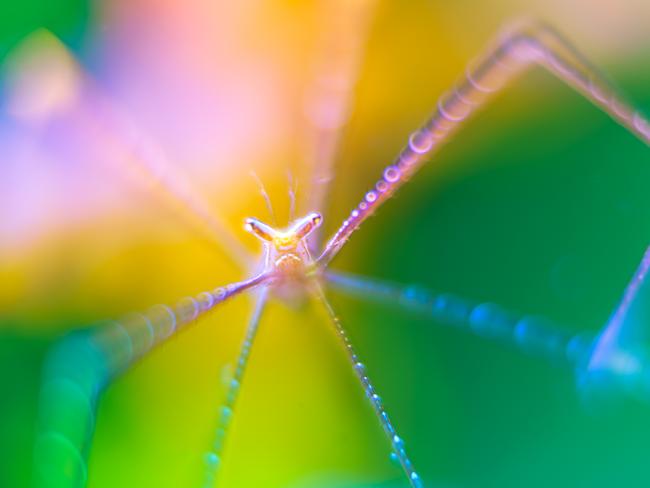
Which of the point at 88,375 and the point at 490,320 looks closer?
the point at 88,375

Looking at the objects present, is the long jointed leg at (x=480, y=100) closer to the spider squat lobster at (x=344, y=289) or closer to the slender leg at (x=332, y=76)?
the spider squat lobster at (x=344, y=289)

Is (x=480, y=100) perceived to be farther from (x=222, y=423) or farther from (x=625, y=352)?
(x=222, y=423)

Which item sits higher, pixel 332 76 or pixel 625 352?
pixel 332 76

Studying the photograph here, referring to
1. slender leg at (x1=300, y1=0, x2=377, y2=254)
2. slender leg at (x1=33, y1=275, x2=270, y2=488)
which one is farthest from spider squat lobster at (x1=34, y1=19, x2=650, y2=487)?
slender leg at (x1=300, y1=0, x2=377, y2=254)

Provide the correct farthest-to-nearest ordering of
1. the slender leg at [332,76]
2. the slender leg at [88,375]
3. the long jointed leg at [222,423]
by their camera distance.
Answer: the slender leg at [332,76] < the long jointed leg at [222,423] < the slender leg at [88,375]

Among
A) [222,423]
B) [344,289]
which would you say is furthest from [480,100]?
[222,423]

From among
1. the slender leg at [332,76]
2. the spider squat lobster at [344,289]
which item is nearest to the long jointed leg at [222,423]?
the spider squat lobster at [344,289]

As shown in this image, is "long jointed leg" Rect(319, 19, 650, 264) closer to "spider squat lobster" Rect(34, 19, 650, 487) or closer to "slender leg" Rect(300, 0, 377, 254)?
"spider squat lobster" Rect(34, 19, 650, 487)

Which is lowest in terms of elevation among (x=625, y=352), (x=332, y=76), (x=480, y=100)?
(x=625, y=352)
